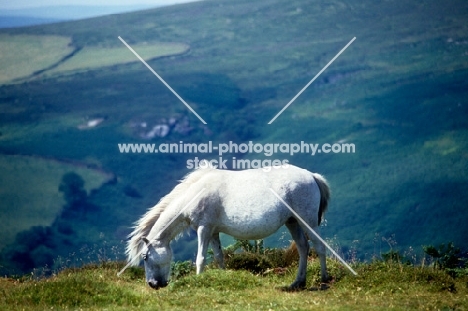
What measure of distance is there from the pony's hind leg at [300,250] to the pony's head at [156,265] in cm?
238

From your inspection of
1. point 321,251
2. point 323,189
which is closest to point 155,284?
point 321,251

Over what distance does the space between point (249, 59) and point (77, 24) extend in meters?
9.24

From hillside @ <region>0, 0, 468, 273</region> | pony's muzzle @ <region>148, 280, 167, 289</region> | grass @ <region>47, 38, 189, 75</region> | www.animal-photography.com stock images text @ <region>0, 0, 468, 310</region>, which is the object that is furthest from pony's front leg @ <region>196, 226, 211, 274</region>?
grass @ <region>47, 38, 189, 75</region>

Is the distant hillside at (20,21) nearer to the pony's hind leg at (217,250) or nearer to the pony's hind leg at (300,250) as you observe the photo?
the pony's hind leg at (217,250)

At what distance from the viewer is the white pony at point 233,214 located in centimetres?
1395

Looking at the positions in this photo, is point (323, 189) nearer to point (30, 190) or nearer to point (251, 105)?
point (30, 190)

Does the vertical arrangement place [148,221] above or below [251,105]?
above

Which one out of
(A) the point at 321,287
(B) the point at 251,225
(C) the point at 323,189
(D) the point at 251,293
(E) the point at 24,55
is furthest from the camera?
(E) the point at 24,55

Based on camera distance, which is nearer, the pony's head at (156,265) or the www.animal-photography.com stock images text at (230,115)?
the pony's head at (156,265)

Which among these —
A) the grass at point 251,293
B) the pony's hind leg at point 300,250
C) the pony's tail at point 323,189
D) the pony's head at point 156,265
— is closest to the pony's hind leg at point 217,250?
the grass at point 251,293

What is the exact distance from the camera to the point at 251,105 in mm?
37938

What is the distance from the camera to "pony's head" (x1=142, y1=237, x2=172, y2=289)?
A: 45.3 feet

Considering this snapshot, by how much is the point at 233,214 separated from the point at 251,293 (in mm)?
1831

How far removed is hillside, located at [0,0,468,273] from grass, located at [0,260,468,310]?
14.3 m
